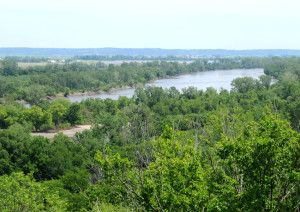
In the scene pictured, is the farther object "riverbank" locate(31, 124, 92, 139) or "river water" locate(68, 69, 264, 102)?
"river water" locate(68, 69, 264, 102)

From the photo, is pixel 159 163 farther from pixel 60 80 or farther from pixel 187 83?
pixel 187 83

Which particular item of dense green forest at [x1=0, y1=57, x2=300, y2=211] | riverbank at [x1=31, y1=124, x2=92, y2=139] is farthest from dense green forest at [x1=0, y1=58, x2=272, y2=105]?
dense green forest at [x1=0, y1=57, x2=300, y2=211]

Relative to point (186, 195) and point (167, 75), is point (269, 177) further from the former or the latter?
point (167, 75)

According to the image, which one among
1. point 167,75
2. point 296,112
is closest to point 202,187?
point 296,112

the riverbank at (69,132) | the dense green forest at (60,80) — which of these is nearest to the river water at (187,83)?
the dense green forest at (60,80)

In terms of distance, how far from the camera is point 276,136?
29.1ft

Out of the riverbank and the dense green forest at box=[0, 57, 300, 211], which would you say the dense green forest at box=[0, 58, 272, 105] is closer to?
the riverbank

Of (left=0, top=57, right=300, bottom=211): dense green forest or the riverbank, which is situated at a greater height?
(left=0, top=57, right=300, bottom=211): dense green forest

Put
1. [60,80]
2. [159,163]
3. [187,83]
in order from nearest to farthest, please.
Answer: [159,163] < [60,80] < [187,83]

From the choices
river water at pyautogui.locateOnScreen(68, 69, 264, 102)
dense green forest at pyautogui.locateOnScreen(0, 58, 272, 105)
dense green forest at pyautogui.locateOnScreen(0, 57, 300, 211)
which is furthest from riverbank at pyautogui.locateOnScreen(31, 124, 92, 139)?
dense green forest at pyautogui.locateOnScreen(0, 58, 272, 105)

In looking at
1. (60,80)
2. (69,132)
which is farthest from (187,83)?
(69,132)

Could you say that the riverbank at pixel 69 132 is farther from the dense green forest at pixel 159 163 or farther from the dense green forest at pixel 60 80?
the dense green forest at pixel 60 80

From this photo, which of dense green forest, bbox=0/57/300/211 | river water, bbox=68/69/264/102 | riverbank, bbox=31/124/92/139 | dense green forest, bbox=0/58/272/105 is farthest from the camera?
river water, bbox=68/69/264/102

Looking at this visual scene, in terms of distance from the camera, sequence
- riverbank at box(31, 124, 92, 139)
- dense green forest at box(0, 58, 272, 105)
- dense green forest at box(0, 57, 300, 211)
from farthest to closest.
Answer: dense green forest at box(0, 58, 272, 105) < riverbank at box(31, 124, 92, 139) < dense green forest at box(0, 57, 300, 211)
